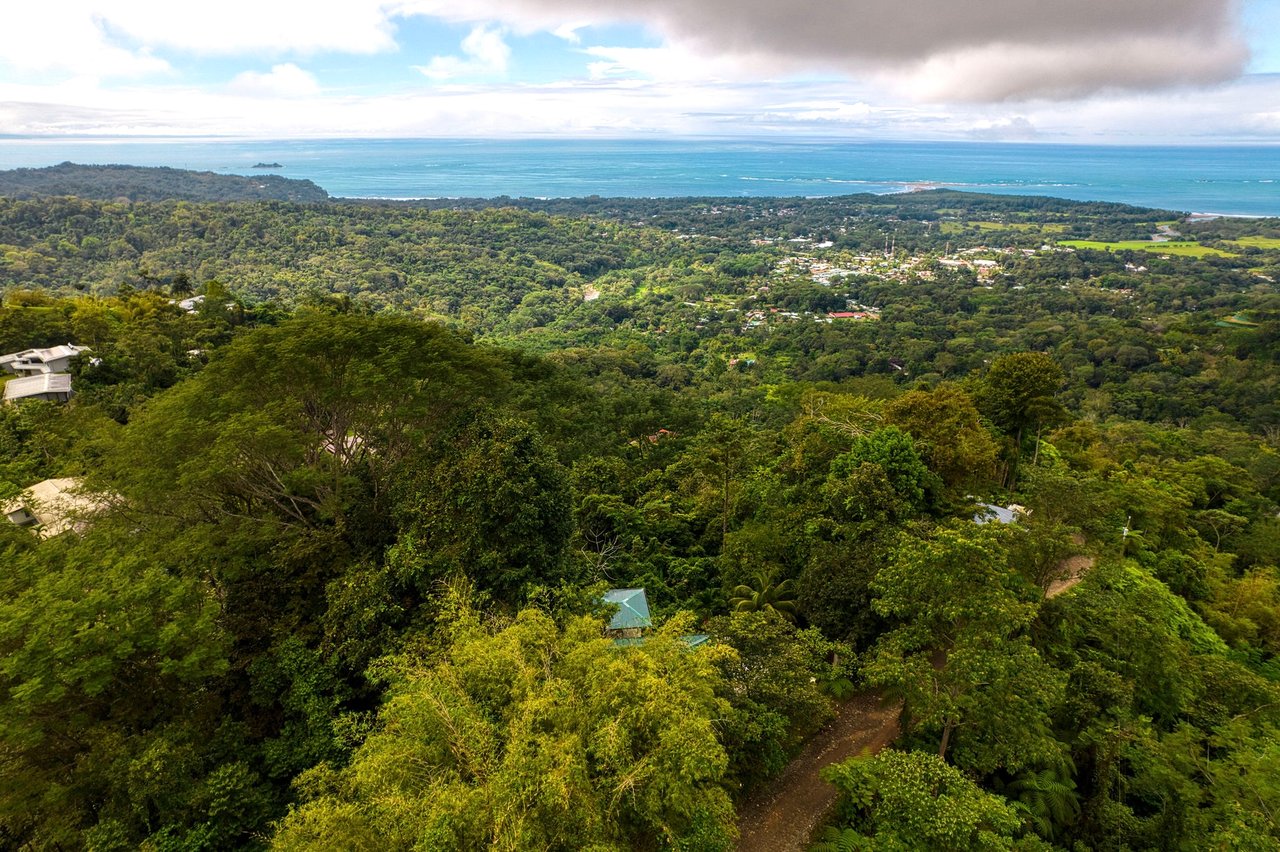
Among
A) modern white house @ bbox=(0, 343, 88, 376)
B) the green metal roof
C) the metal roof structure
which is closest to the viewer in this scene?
the green metal roof

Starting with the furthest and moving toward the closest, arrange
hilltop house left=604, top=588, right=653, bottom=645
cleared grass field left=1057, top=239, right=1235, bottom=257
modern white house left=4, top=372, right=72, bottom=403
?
cleared grass field left=1057, top=239, right=1235, bottom=257
modern white house left=4, top=372, right=72, bottom=403
hilltop house left=604, top=588, right=653, bottom=645

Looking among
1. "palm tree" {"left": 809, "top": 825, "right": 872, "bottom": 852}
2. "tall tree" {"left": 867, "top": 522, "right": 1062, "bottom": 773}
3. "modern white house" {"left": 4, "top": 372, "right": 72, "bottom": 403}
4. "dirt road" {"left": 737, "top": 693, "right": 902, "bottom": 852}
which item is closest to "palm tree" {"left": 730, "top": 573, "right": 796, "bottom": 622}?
"dirt road" {"left": 737, "top": 693, "right": 902, "bottom": 852}

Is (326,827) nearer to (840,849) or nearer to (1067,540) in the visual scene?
(840,849)

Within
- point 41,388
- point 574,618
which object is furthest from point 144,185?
point 574,618

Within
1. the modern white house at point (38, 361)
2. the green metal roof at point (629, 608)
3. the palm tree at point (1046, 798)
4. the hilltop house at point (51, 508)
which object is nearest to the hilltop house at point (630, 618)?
the green metal roof at point (629, 608)

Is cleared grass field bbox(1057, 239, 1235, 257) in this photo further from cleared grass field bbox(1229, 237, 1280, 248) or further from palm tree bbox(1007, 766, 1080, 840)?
palm tree bbox(1007, 766, 1080, 840)

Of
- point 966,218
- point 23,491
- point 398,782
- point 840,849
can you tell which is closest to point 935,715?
point 840,849

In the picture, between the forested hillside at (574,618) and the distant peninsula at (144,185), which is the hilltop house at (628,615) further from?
the distant peninsula at (144,185)

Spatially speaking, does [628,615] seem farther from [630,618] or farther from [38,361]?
[38,361]
